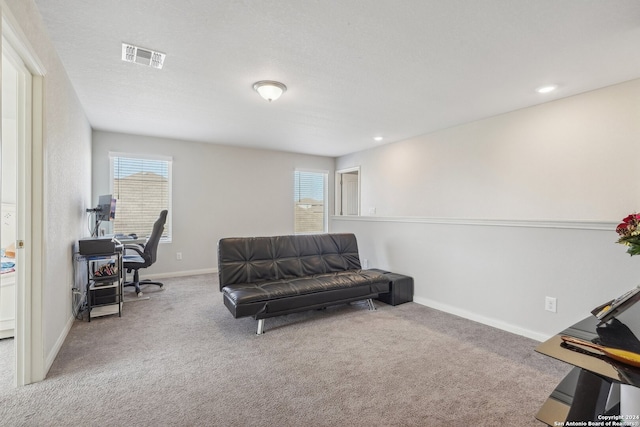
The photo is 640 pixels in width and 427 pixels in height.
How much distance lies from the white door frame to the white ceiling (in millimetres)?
616

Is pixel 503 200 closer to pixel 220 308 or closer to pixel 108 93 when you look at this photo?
pixel 220 308

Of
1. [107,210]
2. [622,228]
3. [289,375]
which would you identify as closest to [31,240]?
[107,210]

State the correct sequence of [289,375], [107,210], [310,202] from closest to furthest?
[289,375] < [107,210] < [310,202]

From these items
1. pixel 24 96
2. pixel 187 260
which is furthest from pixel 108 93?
pixel 187 260

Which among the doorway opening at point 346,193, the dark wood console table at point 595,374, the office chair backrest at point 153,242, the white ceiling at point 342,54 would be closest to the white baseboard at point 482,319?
the dark wood console table at point 595,374

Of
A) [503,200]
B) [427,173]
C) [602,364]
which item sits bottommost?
[602,364]

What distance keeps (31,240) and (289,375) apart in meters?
1.96

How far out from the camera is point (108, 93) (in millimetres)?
3201

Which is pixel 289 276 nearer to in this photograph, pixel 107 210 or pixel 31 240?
pixel 31 240

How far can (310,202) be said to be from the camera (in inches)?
268

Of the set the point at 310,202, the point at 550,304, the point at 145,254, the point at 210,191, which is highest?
the point at 210,191

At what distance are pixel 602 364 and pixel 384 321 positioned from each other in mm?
2386

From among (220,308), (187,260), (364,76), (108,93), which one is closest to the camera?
(364,76)

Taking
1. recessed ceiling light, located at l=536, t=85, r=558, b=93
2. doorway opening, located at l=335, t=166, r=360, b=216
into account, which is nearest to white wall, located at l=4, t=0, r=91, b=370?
recessed ceiling light, located at l=536, t=85, r=558, b=93
